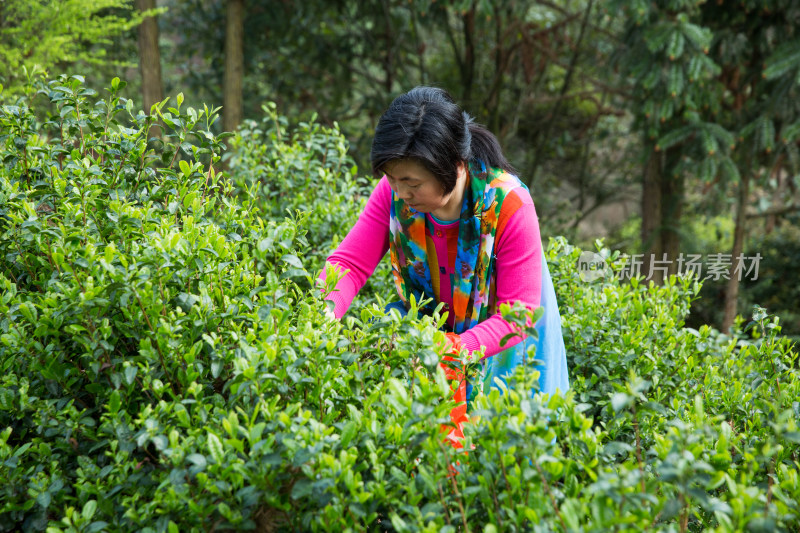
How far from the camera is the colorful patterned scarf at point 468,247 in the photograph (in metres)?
2.16

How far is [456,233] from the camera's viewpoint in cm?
229

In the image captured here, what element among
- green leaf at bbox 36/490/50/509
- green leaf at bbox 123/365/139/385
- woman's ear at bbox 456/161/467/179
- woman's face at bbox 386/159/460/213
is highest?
woman's ear at bbox 456/161/467/179

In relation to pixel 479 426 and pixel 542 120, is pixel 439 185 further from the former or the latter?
pixel 542 120

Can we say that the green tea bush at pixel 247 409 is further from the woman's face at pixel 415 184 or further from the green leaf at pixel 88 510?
A: the woman's face at pixel 415 184

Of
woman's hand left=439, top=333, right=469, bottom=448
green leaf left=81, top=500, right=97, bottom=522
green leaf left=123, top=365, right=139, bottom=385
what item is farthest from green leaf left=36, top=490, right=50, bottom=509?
woman's hand left=439, top=333, right=469, bottom=448

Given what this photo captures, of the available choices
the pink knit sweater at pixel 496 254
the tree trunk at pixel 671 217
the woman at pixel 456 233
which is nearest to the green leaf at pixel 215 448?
the woman at pixel 456 233

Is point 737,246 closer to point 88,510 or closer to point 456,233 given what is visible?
point 456,233

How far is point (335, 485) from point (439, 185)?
1036 mm

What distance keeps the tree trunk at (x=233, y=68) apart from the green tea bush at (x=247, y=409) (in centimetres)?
497

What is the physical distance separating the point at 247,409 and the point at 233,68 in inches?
252

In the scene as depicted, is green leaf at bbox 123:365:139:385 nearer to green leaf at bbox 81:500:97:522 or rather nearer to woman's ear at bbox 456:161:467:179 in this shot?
green leaf at bbox 81:500:97:522

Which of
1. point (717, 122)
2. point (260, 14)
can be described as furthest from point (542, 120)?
point (260, 14)

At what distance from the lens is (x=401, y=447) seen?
1.47m

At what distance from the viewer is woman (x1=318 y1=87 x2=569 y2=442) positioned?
199 centimetres
